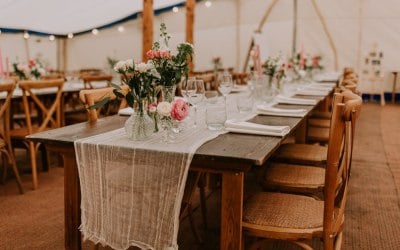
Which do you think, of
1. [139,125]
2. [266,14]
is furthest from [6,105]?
[266,14]

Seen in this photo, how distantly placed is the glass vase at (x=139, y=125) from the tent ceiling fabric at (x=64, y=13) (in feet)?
19.5

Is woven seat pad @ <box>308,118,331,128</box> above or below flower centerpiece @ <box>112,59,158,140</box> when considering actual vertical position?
below

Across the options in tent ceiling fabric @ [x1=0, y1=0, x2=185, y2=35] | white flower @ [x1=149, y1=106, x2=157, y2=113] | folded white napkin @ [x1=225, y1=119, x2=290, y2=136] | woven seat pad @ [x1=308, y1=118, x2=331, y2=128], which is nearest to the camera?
white flower @ [x1=149, y1=106, x2=157, y2=113]

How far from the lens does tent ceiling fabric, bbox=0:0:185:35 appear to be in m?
7.52

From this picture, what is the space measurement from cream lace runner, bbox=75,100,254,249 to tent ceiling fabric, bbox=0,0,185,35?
5980 millimetres

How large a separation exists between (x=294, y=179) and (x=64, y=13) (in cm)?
759

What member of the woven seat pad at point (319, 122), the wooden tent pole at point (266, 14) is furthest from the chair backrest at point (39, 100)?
the wooden tent pole at point (266, 14)

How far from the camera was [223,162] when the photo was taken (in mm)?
1540

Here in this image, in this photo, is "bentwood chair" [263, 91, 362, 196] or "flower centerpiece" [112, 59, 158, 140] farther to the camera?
"bentwood chair" [263, 91, 362, 196]

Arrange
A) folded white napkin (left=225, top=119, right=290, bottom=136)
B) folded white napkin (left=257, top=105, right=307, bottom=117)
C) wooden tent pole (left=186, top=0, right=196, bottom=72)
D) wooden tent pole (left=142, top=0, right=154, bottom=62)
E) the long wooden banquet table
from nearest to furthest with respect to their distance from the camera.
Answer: the long wooden banquet table
folded white napkin (left=225, top=119, right=290, bottom=136)
folded white napkin (left=257, top=105, right=307, bottom=117)
wooden tent pole (left=142, top=0, right=154, bottom=62)
wooden tent pole (left=186, top=0, right=196, bottom=72)

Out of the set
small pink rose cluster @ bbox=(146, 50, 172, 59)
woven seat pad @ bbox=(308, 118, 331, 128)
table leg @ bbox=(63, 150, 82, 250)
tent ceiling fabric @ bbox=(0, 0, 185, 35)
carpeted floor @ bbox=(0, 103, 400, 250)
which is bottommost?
carpeted floor @ bbox=(0, 103, 400, 250)

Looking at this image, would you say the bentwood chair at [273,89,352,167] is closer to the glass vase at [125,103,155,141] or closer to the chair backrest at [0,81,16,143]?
the glass vase at [125,103,155,141]

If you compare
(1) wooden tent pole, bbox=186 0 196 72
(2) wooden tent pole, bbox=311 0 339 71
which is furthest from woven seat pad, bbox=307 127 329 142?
(2) wooden tent pole, bbox=311 0 339 71

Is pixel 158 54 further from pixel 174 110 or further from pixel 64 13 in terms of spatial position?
pixel 64 13
